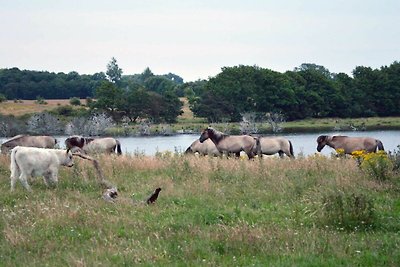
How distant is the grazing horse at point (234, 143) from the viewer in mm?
25297

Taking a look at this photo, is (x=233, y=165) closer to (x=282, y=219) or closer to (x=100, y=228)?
(x=282, y=219)

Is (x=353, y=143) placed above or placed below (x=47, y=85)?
below

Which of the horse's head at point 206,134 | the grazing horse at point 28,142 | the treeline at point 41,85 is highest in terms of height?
the treeline at point 41,85

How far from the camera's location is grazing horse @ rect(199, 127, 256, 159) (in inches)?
996

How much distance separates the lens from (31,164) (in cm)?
1534

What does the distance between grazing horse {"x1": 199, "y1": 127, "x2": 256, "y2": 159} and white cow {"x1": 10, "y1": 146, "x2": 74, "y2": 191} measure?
10.4 metres

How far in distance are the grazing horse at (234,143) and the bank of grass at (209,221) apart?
791 centimetres

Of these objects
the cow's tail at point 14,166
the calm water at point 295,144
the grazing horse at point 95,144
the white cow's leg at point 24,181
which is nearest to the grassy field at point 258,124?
the calm water at point 295,144

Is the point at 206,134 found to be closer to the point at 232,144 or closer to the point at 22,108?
the point at 232,144

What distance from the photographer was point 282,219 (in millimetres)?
11469

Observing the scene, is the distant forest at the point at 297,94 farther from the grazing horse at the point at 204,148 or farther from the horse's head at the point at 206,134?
the horse's head at the point at 206,134

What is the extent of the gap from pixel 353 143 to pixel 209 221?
47.2 ft

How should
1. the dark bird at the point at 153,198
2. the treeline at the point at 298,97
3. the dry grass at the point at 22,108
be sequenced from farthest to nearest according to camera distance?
the treeline at the point at 298,97
the dry grass at the point at 22,108
the dark bird at the point at 153,198

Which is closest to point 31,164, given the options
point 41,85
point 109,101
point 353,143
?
Answer: point 353,143
